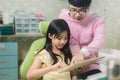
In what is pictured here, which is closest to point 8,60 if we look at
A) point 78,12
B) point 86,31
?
point 86,31

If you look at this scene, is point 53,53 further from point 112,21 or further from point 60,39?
point 112,21

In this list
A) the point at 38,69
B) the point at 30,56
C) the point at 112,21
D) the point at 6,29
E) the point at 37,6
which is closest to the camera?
the point at 38,69

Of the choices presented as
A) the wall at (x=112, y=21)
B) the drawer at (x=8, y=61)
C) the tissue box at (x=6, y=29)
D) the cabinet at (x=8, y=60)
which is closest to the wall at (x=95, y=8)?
the wall at (x=112, y=21)

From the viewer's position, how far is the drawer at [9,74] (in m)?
3.26

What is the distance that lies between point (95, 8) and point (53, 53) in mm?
1476

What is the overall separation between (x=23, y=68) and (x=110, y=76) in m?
1.08

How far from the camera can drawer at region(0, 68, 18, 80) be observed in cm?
326

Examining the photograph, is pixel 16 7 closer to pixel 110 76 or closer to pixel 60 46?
pixel 60 46

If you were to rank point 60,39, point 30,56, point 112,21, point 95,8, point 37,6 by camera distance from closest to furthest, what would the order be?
1. point 60,39
2. point 30,56
3. point 112,21
4. point 95,8
5. point 37,6

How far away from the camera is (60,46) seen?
1.79 meters

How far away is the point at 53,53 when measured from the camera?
5.87 ft

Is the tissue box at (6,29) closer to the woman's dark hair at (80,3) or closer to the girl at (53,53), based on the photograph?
the girl at (53,53)

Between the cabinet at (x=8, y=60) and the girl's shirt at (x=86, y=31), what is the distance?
4.69ft

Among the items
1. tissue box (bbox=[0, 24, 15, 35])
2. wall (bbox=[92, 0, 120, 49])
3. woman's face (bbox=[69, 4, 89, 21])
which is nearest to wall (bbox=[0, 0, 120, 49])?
wall (bbox=[92, 0, 120, 49])
